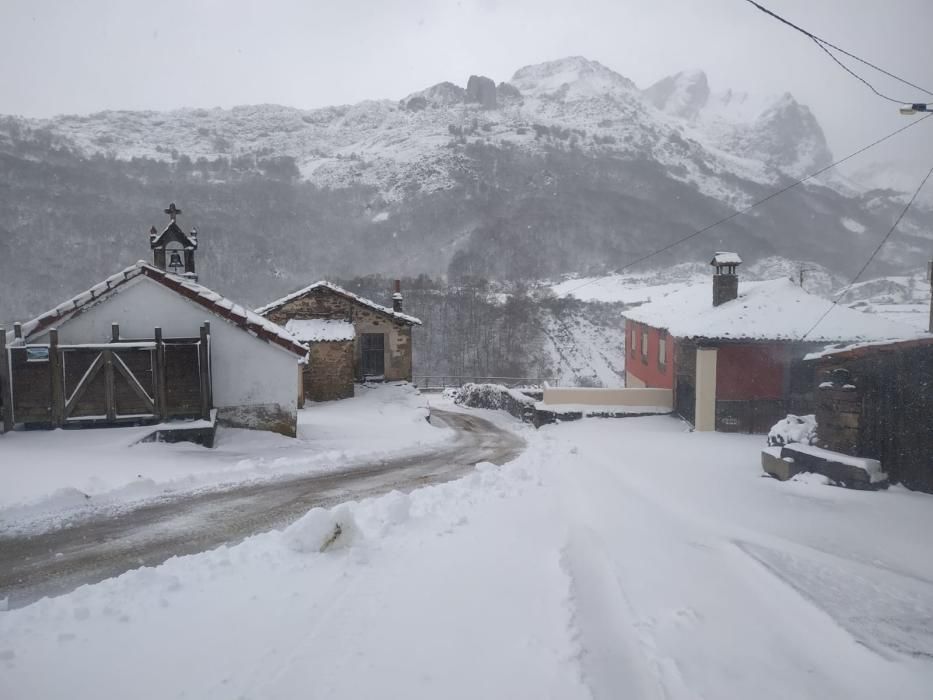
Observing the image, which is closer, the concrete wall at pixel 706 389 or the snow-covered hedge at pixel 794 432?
the snow-covered hedge at pixel 794 432

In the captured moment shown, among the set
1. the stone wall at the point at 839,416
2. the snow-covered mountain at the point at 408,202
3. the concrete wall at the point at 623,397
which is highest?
the snow-covered mountain at the point at 408,202

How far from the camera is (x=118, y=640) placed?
3.94 meters

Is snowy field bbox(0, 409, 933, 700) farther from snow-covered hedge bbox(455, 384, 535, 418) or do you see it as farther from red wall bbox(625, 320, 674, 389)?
snow-covered hedge bbox(455, 384, 535, 418)

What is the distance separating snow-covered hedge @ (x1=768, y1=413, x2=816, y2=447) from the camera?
11.6 metres

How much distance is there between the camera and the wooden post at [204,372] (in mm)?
12359

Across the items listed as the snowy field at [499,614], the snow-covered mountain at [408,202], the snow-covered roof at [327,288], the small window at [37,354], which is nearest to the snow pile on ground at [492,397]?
the snow-covered roof at [327,288]

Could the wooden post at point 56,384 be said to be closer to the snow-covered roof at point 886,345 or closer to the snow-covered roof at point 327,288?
the snow-covered roof at point 327,288

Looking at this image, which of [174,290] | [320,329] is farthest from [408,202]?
[174,290]

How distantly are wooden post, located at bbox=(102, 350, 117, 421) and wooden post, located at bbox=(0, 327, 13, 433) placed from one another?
159 cm

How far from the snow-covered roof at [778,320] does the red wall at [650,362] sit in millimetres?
1839

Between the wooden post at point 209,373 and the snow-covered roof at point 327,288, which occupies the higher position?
the snow-covered roof at point 327,288

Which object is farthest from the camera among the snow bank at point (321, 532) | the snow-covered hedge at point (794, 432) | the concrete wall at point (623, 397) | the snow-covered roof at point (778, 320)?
the concrete wall at point (623, 397)

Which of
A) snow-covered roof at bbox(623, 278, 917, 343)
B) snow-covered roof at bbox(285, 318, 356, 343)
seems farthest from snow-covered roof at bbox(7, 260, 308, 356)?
snow-covered roof at bbox(623, 278, 917, 343)

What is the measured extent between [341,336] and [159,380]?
12181 mm
